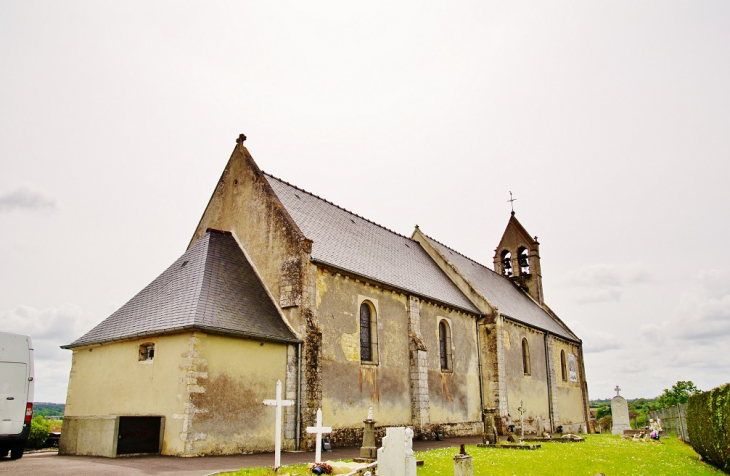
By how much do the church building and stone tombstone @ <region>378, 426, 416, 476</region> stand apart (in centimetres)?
671

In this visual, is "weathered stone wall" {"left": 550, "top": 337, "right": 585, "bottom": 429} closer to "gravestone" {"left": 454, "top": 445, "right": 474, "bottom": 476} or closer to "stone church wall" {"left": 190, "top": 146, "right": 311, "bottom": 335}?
"stone church wall" {"left": 190, "top": 146, "right": 311, "bottom": 335}

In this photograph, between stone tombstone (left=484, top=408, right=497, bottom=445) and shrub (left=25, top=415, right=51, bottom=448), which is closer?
shrub (left=25, top=415, right=51, bottom=448)

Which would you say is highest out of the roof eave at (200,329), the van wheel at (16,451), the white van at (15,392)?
the roof eave at (200,329)

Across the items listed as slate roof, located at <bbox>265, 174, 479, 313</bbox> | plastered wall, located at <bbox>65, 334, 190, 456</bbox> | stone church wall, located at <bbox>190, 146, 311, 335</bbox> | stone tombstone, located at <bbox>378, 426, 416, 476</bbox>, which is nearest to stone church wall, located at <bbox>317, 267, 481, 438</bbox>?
slate roof, located at <bbox>265, 174, 479, 313</bbox>

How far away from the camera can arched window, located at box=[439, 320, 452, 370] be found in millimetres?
23781

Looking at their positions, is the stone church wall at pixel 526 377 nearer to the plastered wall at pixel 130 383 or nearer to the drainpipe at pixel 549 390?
the drainpipe at pixel 549 390

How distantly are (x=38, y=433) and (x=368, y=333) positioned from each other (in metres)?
11.1

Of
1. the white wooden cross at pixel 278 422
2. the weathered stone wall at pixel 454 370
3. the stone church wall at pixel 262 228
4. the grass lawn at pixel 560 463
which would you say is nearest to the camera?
the white wooden cross at pixel 278 422

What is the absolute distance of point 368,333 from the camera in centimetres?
1973

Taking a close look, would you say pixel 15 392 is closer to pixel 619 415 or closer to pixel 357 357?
pixel 357 357

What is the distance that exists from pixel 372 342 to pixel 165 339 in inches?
301

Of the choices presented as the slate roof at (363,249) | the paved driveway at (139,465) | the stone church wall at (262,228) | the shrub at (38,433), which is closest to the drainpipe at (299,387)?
the stone church wall at (262,228)

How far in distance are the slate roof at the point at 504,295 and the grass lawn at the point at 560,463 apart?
11.6 m

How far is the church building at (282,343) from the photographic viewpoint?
14.2 meters
